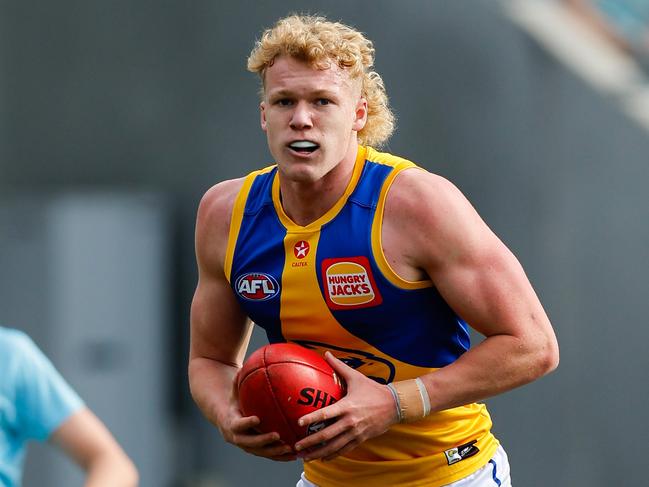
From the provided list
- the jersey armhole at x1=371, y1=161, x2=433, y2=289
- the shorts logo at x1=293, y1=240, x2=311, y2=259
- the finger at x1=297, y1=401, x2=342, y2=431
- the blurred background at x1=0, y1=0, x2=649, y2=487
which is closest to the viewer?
the finger at x1=297, y1=401, x2=342, y2=431

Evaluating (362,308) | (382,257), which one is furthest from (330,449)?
(382,257)

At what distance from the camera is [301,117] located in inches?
149

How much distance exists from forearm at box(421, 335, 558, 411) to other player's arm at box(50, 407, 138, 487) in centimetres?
93

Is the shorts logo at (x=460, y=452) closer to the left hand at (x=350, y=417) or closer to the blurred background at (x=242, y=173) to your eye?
the left hand at (x=350, y=417)

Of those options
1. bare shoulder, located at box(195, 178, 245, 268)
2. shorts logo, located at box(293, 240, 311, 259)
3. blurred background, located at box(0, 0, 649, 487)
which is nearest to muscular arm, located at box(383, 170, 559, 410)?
shorts logo, located at box(293, 240, 311, 259)

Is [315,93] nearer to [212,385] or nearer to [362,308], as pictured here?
[362,308]

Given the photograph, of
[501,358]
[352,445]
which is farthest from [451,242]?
[352,445]

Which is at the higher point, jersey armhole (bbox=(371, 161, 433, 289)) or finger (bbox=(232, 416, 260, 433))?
jersey armhole (bbox=(371, 161, 433, 289))

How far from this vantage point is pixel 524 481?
8.52 metres

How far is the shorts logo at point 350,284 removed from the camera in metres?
3.82

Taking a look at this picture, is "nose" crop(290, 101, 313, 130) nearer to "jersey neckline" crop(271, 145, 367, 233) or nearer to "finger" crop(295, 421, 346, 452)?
"jersey neckline" crop(271, 145, 367, 233)

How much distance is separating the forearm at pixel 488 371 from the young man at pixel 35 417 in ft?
A: 3.10

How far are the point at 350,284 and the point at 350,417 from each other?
1.47 feet

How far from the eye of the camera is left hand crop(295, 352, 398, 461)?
141 inches
